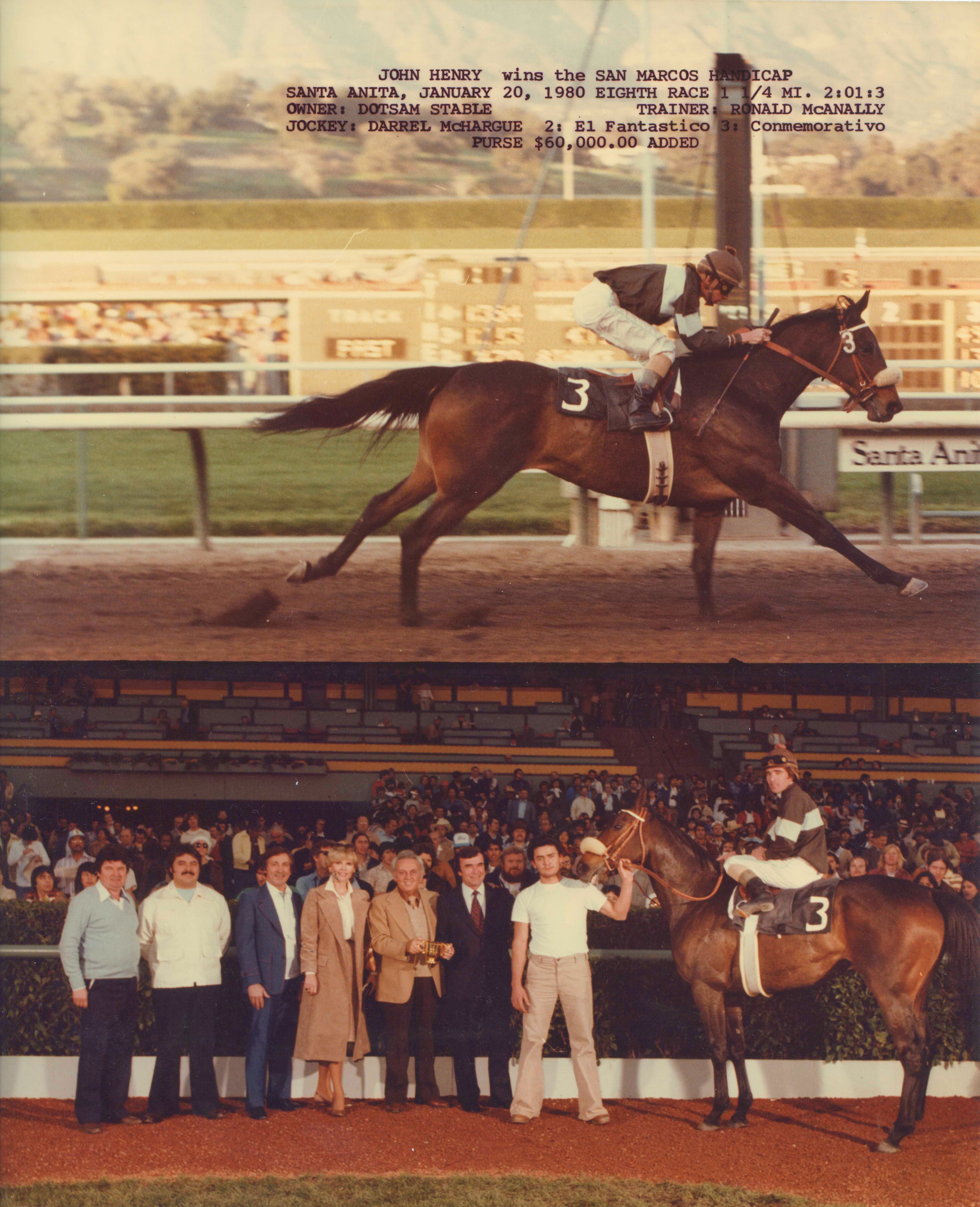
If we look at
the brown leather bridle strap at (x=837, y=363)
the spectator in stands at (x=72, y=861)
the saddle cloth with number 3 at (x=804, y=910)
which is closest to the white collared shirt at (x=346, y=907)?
the spectator in stands at (x=72, y=861)

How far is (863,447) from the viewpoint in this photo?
4723mm

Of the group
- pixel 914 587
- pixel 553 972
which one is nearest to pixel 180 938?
pixel 553 972

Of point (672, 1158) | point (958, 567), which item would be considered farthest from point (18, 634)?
point (958, 567)

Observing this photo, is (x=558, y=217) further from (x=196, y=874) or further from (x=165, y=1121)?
(x=165, y=1121)

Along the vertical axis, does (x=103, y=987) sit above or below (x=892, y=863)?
below

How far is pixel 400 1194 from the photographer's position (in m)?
4.20

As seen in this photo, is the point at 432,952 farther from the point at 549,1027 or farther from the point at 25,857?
the point at 25,857

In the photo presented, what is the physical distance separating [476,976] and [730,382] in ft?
7.40

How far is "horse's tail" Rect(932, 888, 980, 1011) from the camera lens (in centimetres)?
452

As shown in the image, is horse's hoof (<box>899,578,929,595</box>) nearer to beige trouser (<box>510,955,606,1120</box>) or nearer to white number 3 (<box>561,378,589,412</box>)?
white number 3 (<box>561,378,589,412</box>)

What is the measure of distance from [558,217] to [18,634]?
7.70ft

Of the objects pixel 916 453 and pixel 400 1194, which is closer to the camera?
pixel 400 1194

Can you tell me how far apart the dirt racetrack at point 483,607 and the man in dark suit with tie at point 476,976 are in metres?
0.84

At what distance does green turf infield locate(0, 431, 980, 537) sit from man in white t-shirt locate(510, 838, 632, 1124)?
120 centimetres
